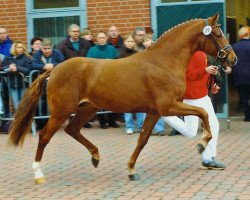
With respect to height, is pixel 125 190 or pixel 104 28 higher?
pixel 104 28

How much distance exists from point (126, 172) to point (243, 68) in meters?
5.92

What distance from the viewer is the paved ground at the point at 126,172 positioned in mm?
8183

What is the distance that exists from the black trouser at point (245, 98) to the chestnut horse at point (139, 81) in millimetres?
5878

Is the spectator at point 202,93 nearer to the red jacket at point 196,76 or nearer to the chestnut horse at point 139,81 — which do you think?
the red jacket at point 196,76

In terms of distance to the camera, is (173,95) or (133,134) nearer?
(173,95)

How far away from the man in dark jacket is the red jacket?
5.34 meters

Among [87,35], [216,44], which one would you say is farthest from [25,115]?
[87,35]

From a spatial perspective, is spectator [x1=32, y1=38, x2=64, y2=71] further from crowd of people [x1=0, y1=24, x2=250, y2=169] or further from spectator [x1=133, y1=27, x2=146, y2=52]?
spectator [x1=133, y1=27, x2=146, y2=52]

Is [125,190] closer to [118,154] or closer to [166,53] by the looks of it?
[166,53]

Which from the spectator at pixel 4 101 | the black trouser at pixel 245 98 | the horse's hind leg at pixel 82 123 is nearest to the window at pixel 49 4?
the spectator at pixel 4 101

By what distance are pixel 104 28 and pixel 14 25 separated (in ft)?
6.71

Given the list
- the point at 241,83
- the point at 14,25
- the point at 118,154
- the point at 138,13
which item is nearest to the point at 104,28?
the point at 138,13

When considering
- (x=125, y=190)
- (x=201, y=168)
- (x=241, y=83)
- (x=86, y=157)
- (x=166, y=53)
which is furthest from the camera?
(x=241, y=83)

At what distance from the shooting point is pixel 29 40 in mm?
16344
